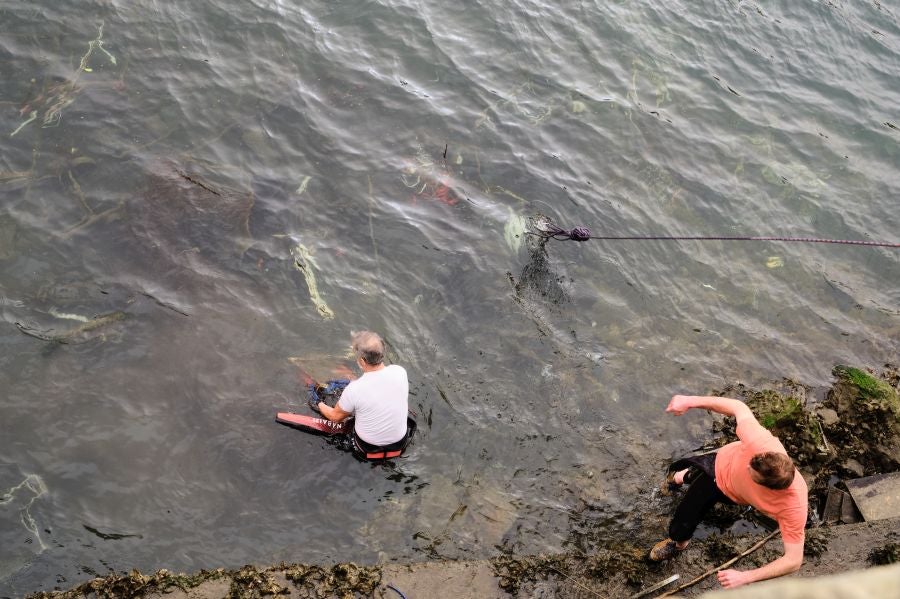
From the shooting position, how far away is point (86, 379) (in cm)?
666

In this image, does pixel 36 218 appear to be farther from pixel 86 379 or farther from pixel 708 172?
pixel 708 172

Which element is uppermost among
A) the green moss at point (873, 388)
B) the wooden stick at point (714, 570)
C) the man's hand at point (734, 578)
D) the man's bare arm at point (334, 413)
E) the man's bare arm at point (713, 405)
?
the man's bare arm at point (713, 405)

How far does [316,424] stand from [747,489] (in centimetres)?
392

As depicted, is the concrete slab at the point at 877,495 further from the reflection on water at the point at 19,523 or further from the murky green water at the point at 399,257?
the reflection on water at the point at 19,523

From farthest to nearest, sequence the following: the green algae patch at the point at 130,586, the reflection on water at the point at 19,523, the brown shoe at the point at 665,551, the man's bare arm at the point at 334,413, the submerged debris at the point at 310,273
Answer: the submerged debris at the point at 310,273, the man's bare arm at the point at 334,413, the brown shoe at the point at 665,551, the reflection on water at the point at 19,523, the green algae patch at the point at 130,586

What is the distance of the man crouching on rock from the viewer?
4.80 meters

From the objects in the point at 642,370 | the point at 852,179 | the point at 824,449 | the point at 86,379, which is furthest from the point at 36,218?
the point at 852,179

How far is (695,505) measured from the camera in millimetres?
5555

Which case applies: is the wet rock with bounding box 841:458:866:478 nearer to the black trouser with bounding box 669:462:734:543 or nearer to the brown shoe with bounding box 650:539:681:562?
the black trouser with bounding box 669:462:734:543

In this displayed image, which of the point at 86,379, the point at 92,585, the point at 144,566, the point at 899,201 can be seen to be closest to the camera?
the point at 92,585

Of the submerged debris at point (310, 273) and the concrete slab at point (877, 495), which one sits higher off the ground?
the concrete slab at point (877, 495)

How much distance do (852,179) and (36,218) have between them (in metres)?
12.2

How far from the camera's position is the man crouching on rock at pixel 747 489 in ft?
15.8

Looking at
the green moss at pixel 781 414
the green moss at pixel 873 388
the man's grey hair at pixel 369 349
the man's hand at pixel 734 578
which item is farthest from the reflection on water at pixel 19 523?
the green moss at pixel 873 388
